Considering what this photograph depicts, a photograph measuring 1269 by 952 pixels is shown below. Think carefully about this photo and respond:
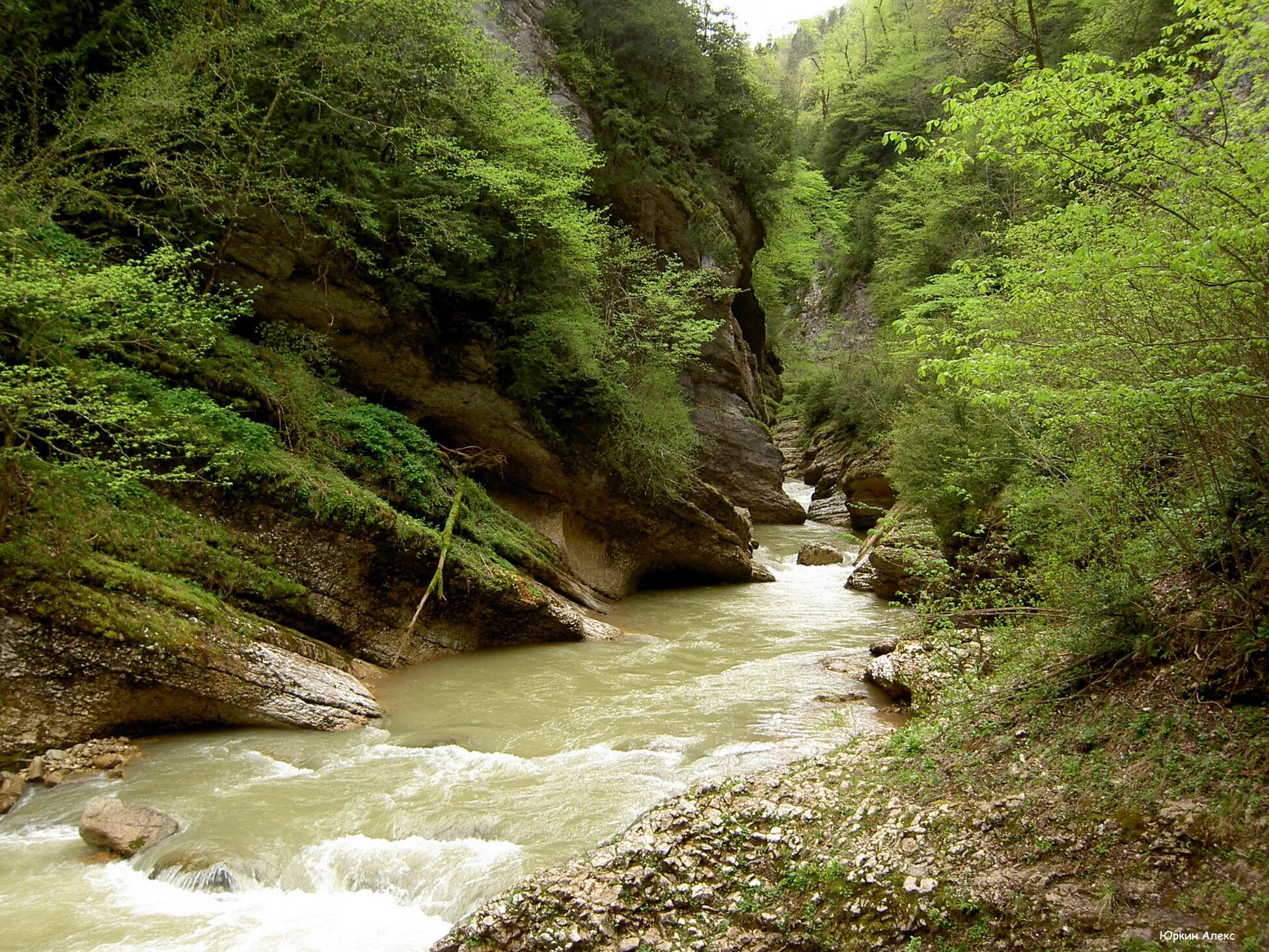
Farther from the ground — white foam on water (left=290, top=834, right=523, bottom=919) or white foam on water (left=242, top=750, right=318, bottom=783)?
white foam on water (left=290, top=834, right=523, bottom=919)

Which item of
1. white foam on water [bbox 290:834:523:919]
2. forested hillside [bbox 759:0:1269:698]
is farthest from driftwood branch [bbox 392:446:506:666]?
forested hillside [bbox 759:0:1269:698]

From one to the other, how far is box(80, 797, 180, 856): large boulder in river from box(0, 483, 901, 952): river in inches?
4.8

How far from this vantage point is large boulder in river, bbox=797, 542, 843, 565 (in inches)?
810

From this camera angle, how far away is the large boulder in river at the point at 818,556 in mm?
20578

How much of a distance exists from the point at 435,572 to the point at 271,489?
105 inches

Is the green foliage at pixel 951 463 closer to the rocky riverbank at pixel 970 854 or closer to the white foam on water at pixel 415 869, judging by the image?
the rocky riverbank at pixel 970 854

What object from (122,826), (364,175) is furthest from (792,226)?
(122,826)

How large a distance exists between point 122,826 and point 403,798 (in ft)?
7.29

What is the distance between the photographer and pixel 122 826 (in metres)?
5.82

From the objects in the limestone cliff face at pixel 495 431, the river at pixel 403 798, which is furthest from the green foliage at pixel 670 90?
the river at pixel 403 798

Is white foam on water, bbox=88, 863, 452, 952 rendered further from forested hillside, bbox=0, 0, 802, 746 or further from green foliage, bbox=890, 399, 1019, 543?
green foliage, bbox=890, 399, 1019, 543

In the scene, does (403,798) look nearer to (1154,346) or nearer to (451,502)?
(451,502)

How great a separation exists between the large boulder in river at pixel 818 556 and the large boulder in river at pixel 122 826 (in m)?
17.3

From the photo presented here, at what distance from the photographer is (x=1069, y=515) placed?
6.38 metres
